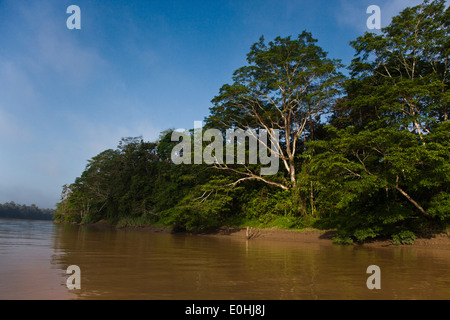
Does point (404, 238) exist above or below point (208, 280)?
below

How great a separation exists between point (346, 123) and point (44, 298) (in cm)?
2025

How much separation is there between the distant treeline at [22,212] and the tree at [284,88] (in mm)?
88029

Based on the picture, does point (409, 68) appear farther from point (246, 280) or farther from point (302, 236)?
point (246, 280)

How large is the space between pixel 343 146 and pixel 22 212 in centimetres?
10095

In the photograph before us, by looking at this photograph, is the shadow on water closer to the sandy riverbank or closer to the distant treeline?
the sandy riverbank

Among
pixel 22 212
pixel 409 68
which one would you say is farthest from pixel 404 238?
pixel 22 212

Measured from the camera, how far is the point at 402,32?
1520 cm

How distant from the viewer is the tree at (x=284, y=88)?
18438mm

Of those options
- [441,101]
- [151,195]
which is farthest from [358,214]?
[151,195]

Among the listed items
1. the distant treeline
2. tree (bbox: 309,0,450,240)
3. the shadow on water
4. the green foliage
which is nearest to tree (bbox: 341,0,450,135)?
tree (bbox: 309,0,450,240)

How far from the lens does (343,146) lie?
12711mm

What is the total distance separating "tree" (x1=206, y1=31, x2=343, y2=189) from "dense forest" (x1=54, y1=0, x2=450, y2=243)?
0.25 feet

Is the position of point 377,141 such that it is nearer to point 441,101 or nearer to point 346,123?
point 441,101
